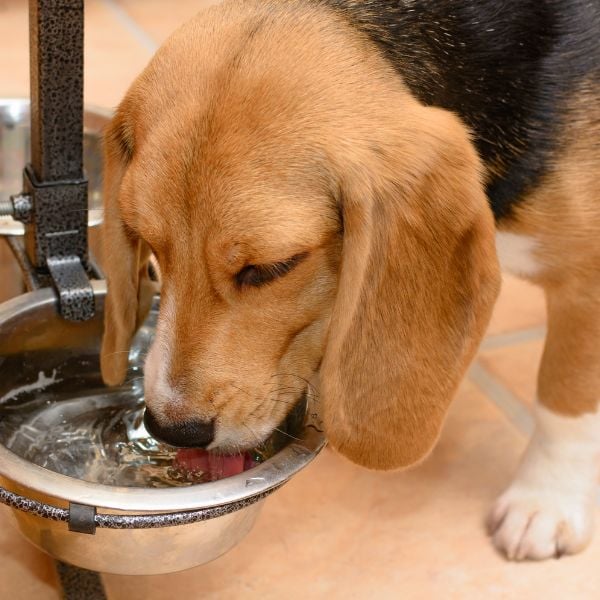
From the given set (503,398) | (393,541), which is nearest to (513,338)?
(503,398)

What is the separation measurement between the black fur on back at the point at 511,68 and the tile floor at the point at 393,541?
64 centimetres

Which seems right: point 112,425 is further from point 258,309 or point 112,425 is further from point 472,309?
point 472,309

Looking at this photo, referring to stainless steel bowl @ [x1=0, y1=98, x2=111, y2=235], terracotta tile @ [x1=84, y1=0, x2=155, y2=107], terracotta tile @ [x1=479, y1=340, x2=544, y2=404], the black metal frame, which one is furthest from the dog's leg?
terracotta tile @ [x1=84, y1=0, x2=155, y2=107]

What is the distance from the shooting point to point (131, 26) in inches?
141

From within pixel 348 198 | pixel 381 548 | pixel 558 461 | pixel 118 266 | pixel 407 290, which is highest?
pixel 348 198

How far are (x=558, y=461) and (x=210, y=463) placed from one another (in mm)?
645

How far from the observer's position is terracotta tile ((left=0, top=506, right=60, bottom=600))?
1.60 metres

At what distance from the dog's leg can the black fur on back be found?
0.86 ft

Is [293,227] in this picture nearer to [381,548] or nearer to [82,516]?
[82,516]

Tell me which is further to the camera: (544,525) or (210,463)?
(544,525)

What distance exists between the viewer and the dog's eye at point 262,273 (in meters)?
1.26

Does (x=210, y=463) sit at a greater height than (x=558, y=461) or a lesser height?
greater

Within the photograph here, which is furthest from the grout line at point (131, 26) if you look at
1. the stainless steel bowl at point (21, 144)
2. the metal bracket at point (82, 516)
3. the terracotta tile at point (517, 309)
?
the metal bracket at point (82, 516)

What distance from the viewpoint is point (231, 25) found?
1.33 m
